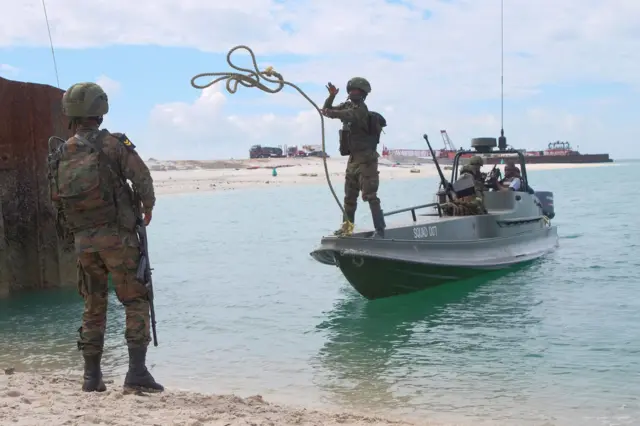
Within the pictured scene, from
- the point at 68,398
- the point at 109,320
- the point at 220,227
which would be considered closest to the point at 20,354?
the point at 109,320

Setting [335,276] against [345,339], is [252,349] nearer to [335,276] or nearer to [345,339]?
[345,339]

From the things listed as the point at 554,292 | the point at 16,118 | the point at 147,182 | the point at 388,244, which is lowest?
the point at 554,292

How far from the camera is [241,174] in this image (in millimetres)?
61031

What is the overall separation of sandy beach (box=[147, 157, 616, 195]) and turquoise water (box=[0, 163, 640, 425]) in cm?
3078

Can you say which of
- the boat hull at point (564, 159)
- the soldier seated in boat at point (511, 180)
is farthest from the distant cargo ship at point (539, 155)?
the soldier seated in boat at point (511, 180)

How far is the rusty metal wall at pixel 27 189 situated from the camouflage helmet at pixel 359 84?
171 inches

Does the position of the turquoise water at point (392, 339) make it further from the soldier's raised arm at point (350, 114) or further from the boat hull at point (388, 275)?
the soldier's raised arm at point (350, 114)

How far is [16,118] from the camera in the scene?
10.7 m

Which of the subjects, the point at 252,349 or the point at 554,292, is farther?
the point at 554,292

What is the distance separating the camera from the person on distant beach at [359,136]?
926 centimetres

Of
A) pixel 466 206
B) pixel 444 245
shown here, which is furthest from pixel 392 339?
pixel 466 206

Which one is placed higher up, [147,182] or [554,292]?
[147,182]

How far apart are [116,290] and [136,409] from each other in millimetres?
882

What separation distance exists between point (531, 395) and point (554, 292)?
546 centimetres
